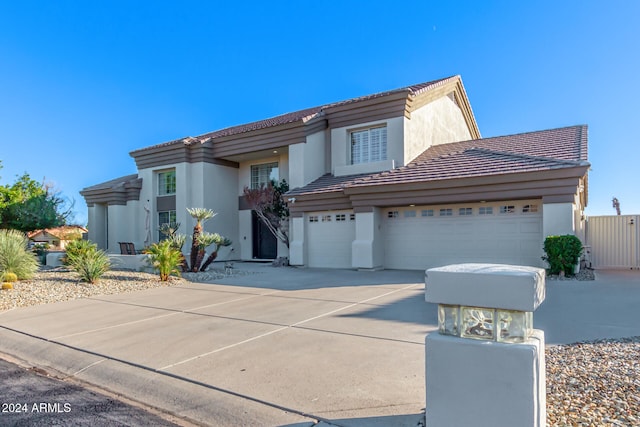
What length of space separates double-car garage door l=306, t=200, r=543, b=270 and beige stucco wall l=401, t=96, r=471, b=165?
10.2 ft

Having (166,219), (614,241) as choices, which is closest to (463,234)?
(614,241)

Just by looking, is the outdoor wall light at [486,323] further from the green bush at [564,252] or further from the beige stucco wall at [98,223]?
the beige stucco wall at [98,223]

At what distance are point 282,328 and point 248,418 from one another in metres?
3.08

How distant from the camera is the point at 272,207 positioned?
18844 millimetres

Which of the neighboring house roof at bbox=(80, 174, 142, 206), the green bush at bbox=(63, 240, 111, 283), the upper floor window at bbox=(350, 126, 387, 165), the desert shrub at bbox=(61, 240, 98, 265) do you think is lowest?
the green bush at bbox=(63, 240, 111, 283)

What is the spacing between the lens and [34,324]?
7926 mm

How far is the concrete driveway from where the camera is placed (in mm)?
4051

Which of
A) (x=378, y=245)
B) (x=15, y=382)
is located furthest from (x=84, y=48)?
(x=15, y=382)

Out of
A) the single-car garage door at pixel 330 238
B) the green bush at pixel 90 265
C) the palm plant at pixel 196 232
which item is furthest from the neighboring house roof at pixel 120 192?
the single-car garage door at pixel 330 238

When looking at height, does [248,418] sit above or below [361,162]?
below

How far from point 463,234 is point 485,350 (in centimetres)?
1176

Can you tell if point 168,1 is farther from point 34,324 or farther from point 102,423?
point 102,423

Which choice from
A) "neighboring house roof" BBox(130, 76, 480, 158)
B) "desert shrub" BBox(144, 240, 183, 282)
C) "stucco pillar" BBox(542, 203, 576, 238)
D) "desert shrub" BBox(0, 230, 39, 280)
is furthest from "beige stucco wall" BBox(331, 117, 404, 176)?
"desert shrub" BBox(0, 230, 39, 280)

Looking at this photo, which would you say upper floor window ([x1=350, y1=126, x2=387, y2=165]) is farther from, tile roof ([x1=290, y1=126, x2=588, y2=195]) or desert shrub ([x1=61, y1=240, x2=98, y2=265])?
desert shrub ([x1=61, y1=240, x2=98, y2=265])
